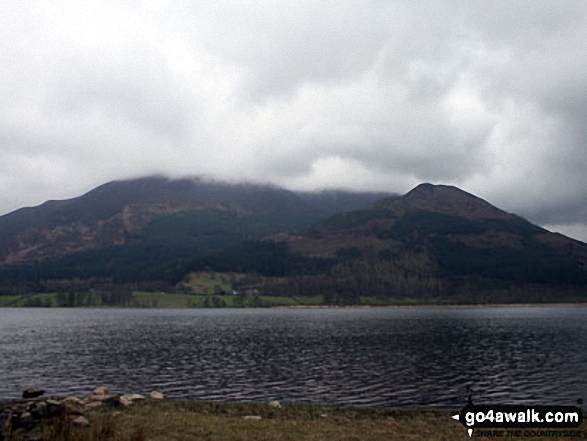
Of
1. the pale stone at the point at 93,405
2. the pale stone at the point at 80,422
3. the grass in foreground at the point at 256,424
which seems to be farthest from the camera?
the pale stone at the point at 93,405

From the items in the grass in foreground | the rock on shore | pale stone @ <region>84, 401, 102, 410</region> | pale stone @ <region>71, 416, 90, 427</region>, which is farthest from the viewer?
pale stone @ <region>84, 401, 102, 410</region>

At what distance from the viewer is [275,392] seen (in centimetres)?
5775

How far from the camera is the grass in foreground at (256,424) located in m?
30.0

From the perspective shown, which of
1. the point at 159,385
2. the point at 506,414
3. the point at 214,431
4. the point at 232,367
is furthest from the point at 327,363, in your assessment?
the point at 214,431

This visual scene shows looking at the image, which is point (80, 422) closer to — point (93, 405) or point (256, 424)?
point (93, 405)

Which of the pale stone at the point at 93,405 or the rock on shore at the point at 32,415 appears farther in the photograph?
the pale stone at the point at 93,405

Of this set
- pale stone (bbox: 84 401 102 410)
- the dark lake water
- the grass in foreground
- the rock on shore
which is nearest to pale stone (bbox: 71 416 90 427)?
the rock on shore

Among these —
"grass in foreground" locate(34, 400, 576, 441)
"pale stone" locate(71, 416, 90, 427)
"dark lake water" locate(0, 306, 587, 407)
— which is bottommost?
"dark lake water" locate(0, 306, 587, 407)

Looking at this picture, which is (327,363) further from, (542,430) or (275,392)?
(542,430)

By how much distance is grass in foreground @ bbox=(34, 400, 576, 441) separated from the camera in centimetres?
3003

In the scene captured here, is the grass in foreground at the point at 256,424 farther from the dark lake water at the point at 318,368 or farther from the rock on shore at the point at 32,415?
the dark lake water at the point at 318,368

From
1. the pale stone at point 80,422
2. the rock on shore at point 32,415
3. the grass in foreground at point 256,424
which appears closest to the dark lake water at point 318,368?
the grass in foreground at point 256,424

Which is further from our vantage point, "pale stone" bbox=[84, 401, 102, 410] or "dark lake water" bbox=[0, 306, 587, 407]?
"dark lake water" bbox=[0, 306, 587, 407]

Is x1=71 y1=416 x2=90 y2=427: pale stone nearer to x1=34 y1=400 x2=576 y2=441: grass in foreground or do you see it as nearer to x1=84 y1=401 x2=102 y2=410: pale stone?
x1=34 y1=400 x2=576 y2=441: grass in foreground
